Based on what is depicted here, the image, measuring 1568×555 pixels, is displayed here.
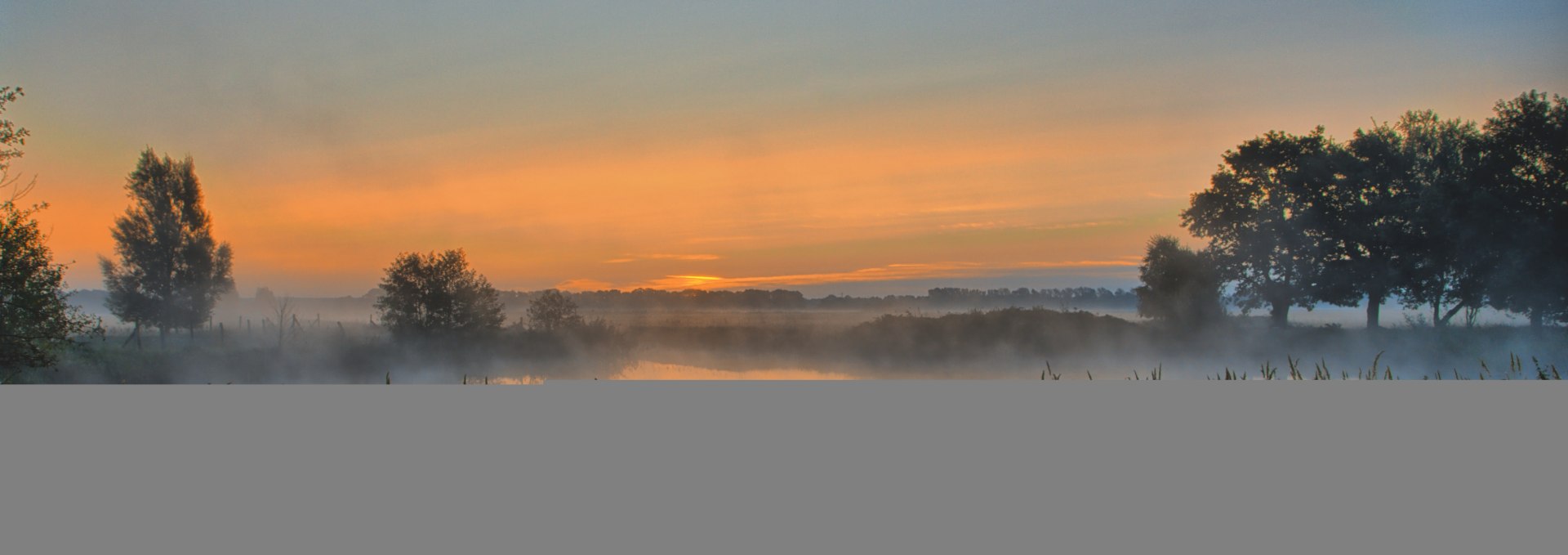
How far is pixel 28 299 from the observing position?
8562 mm

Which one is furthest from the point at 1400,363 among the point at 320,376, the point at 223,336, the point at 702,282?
the point at 223,336

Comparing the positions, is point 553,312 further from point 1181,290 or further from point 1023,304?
point 1181,290

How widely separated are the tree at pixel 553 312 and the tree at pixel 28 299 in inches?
159

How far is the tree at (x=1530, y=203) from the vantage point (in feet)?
29.5

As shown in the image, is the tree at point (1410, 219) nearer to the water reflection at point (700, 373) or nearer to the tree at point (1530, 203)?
the tree at point (1530, 203)

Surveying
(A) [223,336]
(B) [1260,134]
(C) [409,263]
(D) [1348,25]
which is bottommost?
(A) [223,336]

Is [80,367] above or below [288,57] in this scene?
below

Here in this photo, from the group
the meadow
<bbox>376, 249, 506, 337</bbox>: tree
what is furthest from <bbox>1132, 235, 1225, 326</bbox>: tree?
<bbox>376, 249, 506, 337</bbox>: tree

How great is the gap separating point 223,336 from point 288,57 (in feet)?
9.81

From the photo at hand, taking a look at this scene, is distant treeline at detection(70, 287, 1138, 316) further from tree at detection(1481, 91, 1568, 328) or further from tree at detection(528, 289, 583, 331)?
tree at detection(1481, 91, 1568, 328)

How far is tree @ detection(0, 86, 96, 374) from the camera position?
28.2 ft

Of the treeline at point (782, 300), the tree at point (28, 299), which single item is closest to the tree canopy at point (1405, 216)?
the treeline at point (782, 300)

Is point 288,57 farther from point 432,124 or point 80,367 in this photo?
point 80,367

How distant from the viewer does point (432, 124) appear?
979 cm
